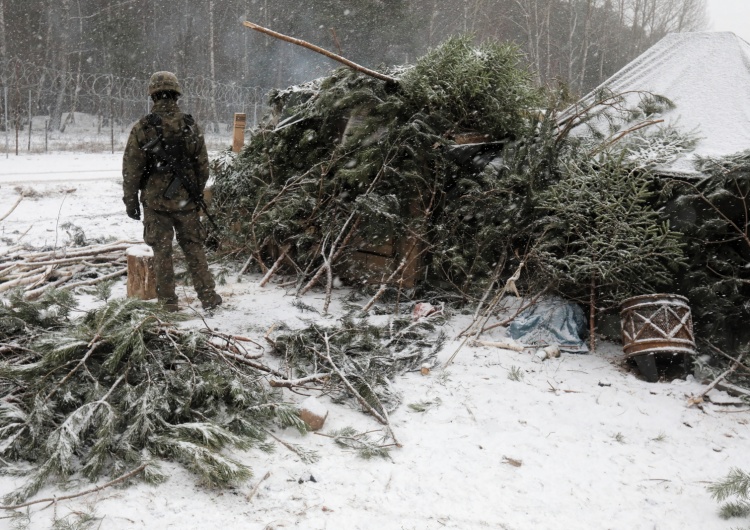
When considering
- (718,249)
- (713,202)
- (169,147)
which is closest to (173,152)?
(169,147)

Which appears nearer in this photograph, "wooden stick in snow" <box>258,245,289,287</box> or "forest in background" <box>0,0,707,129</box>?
"wooden stick in snow" <box>258,245,289,287</box>

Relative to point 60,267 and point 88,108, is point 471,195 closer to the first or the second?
point 60,267

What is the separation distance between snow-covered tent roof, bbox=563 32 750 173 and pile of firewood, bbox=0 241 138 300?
5999 millimetres

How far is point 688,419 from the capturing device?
4031mm

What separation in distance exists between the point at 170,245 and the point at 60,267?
7.30 feet

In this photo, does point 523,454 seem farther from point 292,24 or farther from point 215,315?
point 292,24

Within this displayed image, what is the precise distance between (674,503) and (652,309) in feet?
6.11

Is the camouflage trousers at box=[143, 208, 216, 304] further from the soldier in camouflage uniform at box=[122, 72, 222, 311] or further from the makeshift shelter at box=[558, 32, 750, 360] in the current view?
the makeshift shelter at box=[558, 32, 750, 360]

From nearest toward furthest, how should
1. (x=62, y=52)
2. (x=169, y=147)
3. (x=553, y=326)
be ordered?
1. (x=169, y=147)
2. (x=553, y=326)
3. (x=62, y=52)

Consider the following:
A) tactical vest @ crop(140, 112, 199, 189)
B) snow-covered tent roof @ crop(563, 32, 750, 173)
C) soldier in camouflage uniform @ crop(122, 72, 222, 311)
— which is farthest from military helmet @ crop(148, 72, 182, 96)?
snow-covered tent roof @ crop(563, 32, 750, 173)

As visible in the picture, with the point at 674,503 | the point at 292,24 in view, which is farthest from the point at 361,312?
the point at 292,24

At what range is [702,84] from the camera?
19.8 feet

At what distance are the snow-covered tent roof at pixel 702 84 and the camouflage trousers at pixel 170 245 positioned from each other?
4422 millimetres

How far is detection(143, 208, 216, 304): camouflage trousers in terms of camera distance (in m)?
5.26
